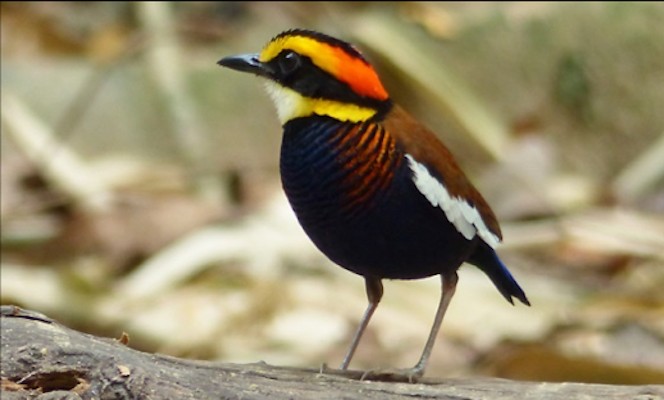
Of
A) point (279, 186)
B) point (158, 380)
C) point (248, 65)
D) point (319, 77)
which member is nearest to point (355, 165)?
point (319, 77)

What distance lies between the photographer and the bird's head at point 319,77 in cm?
210

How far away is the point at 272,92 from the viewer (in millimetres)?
2188

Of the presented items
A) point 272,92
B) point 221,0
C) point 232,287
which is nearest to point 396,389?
point 272,92

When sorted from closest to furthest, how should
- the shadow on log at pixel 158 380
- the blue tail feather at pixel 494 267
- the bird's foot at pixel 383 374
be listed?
the shadow on log at pixel 158 380, the bird's foot at pixel 383 374, the blue tail feather at pixel 494 267

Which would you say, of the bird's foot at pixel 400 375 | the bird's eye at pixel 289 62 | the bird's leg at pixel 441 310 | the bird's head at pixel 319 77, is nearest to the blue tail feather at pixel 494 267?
the bird's leg at pixel 441 310

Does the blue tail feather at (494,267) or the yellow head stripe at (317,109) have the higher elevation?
the yellow head stripe at (317,109)

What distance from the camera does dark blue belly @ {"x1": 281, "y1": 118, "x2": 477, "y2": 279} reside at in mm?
2070

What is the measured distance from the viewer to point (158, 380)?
1781 millimetres

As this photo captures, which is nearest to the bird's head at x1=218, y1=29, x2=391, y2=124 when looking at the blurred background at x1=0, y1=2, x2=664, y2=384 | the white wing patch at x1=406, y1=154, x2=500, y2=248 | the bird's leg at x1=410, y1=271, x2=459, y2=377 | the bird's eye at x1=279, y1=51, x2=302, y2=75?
the bird's eye at x1=279, y1=51, x2=302, y2=75

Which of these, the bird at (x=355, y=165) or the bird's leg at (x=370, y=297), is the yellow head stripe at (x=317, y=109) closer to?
the bird at (x=355, y=165)

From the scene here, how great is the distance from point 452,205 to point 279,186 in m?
2.69

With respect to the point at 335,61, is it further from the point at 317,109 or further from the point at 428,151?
the point at 428,151

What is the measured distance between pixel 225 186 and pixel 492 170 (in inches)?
47.0

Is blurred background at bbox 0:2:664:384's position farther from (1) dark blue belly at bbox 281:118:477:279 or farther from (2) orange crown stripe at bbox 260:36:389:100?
→ (2) orange crown stripe at bbox 260:36:389:100
